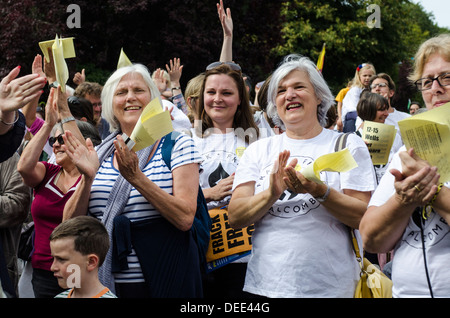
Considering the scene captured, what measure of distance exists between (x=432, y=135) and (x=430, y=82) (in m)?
0.44

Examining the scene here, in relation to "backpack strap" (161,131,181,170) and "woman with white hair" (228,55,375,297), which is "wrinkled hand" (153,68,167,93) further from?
"woman with white hair" (228,55,375,297)

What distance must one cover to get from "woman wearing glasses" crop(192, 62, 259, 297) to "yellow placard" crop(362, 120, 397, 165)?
828 mm

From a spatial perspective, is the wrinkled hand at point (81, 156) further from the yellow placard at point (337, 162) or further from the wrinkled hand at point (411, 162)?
the wrinkled hand at point (411, 162)

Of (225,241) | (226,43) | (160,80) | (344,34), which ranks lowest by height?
(225,241)

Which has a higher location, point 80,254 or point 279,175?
point 279,175

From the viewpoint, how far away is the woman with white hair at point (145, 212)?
2998 mm

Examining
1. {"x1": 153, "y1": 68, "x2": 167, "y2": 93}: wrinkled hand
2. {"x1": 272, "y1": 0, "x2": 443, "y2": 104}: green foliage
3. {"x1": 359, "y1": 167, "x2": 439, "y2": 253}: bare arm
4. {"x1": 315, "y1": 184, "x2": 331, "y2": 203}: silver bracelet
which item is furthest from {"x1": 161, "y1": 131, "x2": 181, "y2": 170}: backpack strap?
{"x1": 272, "y1": 0, "x2": 443, "y2": 104}: green foliage

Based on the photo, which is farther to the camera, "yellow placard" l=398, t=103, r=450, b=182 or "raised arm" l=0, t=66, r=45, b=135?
"raised arm" l=0, t=66, r=45, b=135

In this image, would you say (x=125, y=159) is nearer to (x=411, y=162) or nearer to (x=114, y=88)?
(x=114, y=88)

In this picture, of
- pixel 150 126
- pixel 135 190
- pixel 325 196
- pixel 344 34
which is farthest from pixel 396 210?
pixel 344 34

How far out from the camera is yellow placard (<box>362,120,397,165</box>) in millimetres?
3693

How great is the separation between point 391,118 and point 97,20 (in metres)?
11.9

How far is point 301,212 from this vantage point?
2885 millimetres

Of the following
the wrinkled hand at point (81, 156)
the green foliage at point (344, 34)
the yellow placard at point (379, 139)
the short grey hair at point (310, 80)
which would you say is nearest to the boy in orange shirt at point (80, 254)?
the wrinkled hand at point (81, 156)
